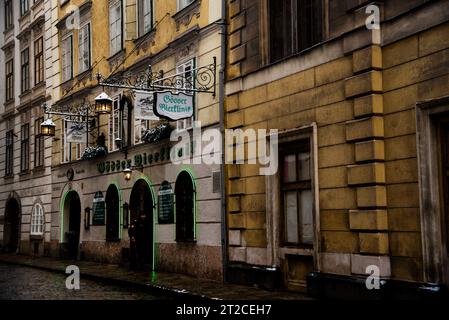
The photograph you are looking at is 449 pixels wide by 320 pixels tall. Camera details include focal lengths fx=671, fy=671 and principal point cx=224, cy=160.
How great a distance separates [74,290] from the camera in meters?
15.4

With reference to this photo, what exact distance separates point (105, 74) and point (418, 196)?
1485 centimetres

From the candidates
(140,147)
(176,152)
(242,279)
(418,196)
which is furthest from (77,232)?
(418,196)

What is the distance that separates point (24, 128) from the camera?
30.9m

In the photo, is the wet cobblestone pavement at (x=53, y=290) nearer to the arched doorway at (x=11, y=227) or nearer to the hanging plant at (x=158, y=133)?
the hanging plant at (x=158, y=133)

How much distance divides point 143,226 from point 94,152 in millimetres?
4087

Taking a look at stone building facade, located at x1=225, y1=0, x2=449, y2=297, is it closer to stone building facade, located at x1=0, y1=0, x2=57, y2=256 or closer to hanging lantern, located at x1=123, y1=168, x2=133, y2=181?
hanging lantern, located at x1=123, y1=168, x2=133, y2=181

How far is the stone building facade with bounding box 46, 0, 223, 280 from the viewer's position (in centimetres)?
1664

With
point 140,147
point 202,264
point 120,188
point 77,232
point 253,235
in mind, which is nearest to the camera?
point 253,235

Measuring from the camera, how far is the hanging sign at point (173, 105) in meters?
15.1

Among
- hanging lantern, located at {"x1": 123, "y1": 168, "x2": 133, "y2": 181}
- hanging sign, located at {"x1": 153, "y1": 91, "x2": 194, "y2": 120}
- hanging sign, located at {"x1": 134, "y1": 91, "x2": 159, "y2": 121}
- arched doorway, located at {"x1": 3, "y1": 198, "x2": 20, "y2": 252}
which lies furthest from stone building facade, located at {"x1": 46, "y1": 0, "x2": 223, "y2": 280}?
arched doorway, located at {"x1": 3, "y1": 198, "x2": 20, "y2": 252}

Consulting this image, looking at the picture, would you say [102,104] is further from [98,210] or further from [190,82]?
[98,210]

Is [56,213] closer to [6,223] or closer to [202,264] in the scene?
[6,223]

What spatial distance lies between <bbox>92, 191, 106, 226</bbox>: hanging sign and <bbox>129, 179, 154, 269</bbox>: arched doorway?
2.44 meters
